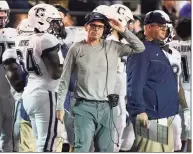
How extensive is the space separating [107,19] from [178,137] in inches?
43.9

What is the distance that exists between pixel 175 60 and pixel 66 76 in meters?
0.93

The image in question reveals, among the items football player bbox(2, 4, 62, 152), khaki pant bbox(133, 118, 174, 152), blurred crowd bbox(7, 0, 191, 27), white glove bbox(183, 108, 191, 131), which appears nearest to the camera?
football player bbox(2, 4, 62, 152)

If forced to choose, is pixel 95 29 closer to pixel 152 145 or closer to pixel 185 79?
pixel 185 79

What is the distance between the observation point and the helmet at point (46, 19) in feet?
23.9

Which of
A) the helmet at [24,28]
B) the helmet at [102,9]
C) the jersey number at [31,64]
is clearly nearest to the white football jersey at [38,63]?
the jersey number at [31,64]

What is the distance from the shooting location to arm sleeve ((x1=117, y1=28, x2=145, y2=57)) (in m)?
6.94

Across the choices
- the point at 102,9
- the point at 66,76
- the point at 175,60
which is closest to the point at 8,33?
the point at 66,76

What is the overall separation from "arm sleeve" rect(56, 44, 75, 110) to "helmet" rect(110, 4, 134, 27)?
0.55 meters

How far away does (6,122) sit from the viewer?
736 centimetres

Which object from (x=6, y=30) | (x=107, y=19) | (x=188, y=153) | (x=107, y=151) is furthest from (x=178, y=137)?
(x=6, y=30)

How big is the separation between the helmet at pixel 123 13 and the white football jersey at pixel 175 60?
0.41 m

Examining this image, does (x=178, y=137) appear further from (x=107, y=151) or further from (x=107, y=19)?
(x=107, y=19)

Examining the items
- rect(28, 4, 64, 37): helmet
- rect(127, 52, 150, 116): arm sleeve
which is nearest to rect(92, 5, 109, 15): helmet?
rect(28, 4, 64, 37): helmet

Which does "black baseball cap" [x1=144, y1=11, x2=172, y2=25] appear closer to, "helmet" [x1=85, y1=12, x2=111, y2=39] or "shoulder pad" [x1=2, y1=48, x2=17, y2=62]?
"helmet" [x1=85, y1=12, x2=111, y2=39]
